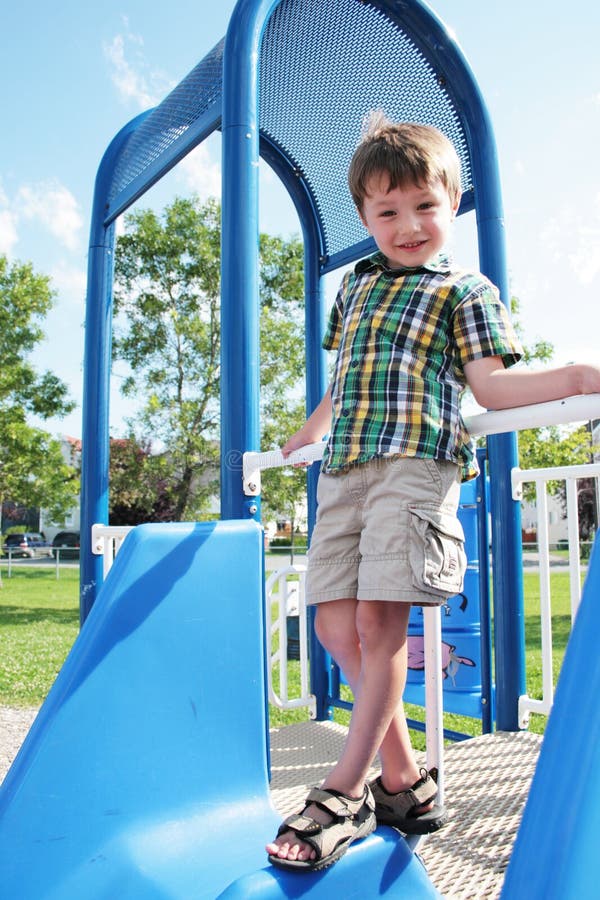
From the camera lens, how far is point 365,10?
270 cm

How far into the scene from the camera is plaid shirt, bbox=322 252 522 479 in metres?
1.37

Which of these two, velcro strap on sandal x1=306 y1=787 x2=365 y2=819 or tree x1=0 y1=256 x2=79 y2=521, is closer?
velcro strap on sandal x1=306 y1=787 x2=365 y2=819

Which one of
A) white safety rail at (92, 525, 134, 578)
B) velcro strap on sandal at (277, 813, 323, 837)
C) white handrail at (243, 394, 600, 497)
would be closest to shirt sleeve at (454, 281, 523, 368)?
white handrail at (243, 394, 600, 497)

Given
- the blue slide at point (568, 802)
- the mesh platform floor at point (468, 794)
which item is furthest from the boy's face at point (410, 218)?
the mesh platform floor at point (468, 794)

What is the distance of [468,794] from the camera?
2.04m

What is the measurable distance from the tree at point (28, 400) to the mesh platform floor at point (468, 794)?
1168 cm

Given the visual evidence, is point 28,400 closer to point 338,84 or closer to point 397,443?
point 338,84

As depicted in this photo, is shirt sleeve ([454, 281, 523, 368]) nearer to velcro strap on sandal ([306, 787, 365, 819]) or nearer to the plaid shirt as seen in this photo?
the plaid shirt

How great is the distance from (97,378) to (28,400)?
11522 mm

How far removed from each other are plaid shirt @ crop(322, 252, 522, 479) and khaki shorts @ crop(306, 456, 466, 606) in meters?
0.04

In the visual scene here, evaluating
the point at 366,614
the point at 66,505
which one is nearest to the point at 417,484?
the point at 366,614

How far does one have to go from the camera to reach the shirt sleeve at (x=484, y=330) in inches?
53.6

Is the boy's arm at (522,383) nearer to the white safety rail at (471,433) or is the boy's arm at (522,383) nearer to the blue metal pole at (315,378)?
the white safety rail at (471,433)

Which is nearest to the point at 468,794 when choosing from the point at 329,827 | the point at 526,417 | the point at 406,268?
the point at 329,827
